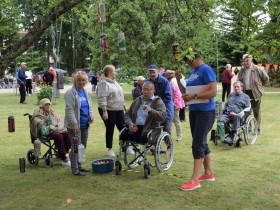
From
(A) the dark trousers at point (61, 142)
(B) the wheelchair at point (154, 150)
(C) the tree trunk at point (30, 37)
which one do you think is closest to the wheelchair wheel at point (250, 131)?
(B) the wheelchair at point (154, 150)

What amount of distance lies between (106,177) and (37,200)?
3.80 feet

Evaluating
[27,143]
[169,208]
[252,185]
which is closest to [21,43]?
[169,208]

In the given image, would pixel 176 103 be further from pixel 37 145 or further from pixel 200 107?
pixel 200 107

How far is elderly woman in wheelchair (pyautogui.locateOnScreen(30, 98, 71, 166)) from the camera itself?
5.89m

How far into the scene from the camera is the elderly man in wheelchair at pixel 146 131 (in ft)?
17.3

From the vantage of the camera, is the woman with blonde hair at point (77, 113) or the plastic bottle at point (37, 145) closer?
the woman with blonde hair at point (77, 113)

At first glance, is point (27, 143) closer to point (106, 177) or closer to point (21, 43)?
point (106, 177)

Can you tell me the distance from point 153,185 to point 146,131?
0.78 m

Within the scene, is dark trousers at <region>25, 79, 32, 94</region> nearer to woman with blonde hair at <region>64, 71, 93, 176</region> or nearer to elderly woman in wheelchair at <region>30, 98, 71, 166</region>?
elderly woman in wheelchair at <region>30, 98, 71, 166</region>

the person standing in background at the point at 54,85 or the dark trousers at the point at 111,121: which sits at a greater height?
the person standing in background at the point at 54,85

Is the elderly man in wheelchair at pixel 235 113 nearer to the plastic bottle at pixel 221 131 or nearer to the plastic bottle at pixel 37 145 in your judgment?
the plastic bottle at pixel 221 131

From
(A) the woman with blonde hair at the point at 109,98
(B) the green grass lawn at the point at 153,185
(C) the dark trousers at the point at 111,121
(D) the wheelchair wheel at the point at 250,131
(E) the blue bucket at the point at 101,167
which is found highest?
(A) the woman with blonde hair at the point at 109,98

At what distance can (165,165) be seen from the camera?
5.70 metres

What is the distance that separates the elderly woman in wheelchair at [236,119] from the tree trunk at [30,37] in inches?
147
